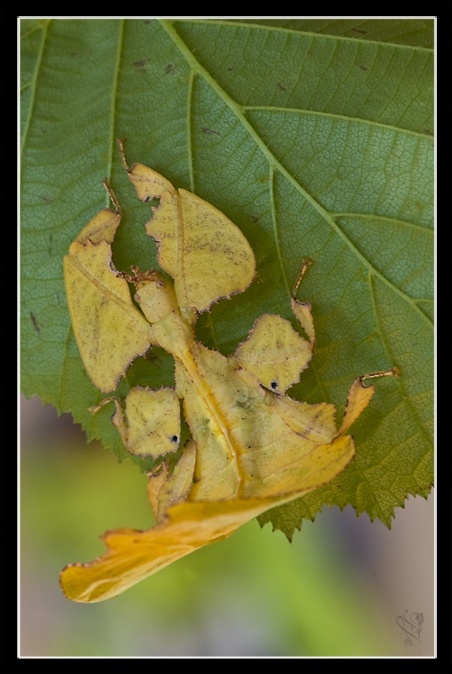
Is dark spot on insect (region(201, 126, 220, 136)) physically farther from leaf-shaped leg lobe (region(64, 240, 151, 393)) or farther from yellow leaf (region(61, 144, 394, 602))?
leaf-shaped leg lobe (region(64, 240, 151, 393))

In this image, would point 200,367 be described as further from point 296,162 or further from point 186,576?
point 186,576

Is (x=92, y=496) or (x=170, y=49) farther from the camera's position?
(x=92, y=496)

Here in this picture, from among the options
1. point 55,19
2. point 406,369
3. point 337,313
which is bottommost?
point 406,369

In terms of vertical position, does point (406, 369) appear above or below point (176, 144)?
below

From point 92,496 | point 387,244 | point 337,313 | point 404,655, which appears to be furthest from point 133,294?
point 404,655

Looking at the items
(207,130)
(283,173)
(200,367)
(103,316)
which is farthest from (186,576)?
(207,130)

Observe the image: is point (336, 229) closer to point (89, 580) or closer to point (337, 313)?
point (337, 313)
